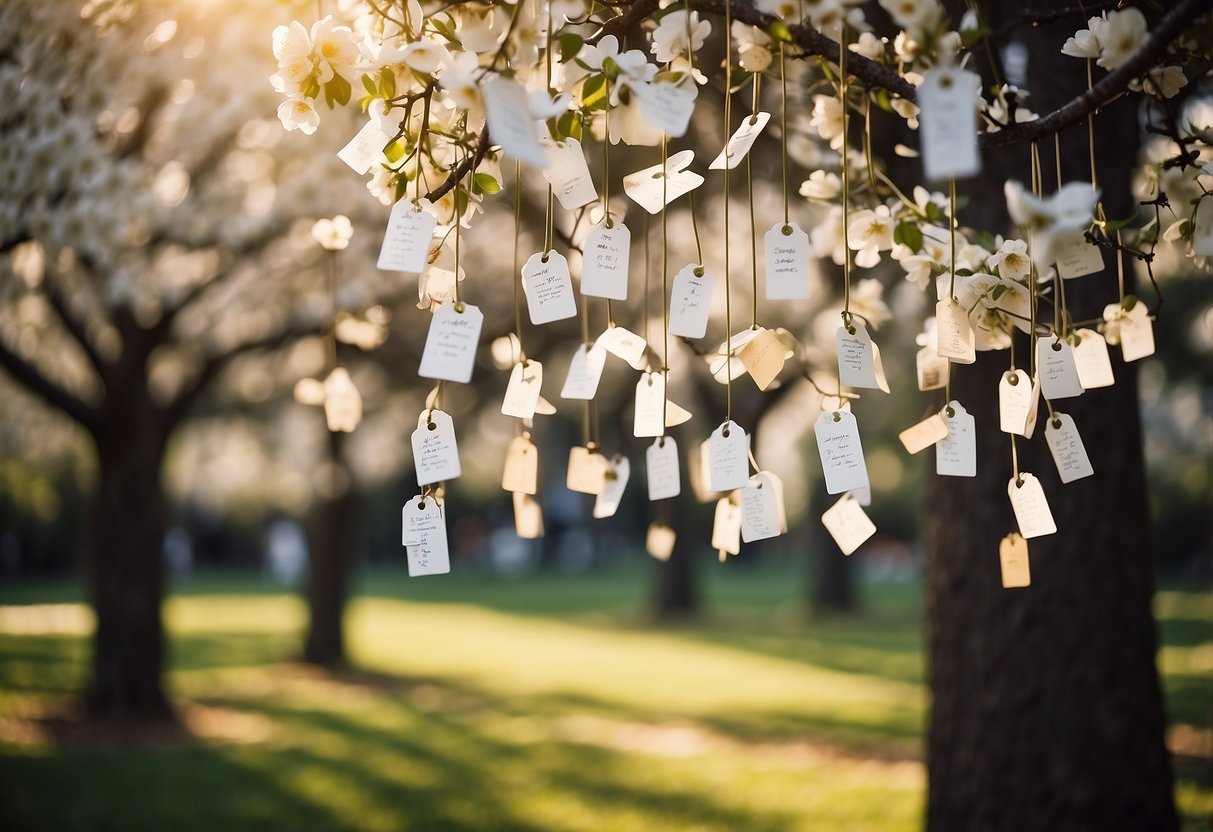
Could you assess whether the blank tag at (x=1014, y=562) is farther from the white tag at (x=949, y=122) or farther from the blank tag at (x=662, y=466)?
the white tag at (x=949, y=122)

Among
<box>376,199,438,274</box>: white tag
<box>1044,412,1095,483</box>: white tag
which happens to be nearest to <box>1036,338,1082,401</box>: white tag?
<box>1044,412,1095,483</box>: white tag

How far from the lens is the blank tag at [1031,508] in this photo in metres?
1.72

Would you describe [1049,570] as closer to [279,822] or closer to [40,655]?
[279,822]

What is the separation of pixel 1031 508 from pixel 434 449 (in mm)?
1054

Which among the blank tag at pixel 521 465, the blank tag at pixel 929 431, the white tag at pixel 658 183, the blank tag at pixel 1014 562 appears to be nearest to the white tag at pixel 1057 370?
the blank tag at pixel 929 431

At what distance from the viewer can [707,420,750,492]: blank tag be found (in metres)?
1.68

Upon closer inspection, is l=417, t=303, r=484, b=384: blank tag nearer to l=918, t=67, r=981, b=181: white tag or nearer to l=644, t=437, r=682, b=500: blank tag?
l=644, t=437, r=682, b=500: blank tag

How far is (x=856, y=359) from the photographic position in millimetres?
1686

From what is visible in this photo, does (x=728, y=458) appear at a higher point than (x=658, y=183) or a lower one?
lower

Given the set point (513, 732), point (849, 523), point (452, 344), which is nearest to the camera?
point (452, 344)

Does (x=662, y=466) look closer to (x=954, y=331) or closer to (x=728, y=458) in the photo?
(x=728, y=458)

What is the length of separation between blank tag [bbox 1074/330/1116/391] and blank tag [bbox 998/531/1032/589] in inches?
12.6

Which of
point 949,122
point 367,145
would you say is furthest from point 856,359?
point 367,145

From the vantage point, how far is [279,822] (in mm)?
4793
